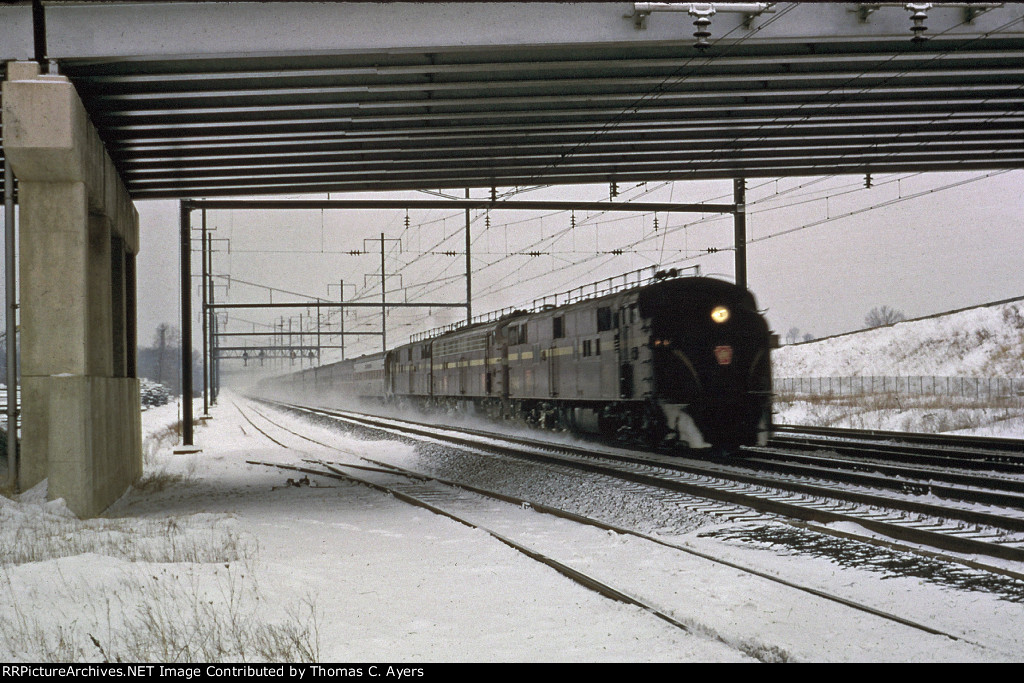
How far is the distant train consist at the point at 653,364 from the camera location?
1769 cm

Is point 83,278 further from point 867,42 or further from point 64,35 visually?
point 867,42

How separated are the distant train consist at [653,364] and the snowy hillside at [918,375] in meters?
11.7

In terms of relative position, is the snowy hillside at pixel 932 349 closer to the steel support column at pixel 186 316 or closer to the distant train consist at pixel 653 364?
the distant train consist at pixel 653 364

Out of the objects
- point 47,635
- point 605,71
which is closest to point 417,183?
point 605,71

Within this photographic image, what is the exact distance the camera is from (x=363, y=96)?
1360 cm

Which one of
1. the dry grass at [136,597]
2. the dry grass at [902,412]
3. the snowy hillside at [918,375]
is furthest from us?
the snowy hillside at [918,375]

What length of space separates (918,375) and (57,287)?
207 ft

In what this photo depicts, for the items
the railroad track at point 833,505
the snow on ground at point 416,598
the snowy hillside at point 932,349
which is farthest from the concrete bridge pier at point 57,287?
the snowy hillside at point 932,349

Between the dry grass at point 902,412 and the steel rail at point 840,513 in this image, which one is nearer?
the steel rail at point 840,513

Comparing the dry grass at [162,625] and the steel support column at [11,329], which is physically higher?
the steel support column at [11,329]

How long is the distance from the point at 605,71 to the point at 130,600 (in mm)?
9320

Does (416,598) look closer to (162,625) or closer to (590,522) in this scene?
(162,625)

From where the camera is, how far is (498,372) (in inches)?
1133

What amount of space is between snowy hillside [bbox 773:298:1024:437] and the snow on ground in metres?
20.8
